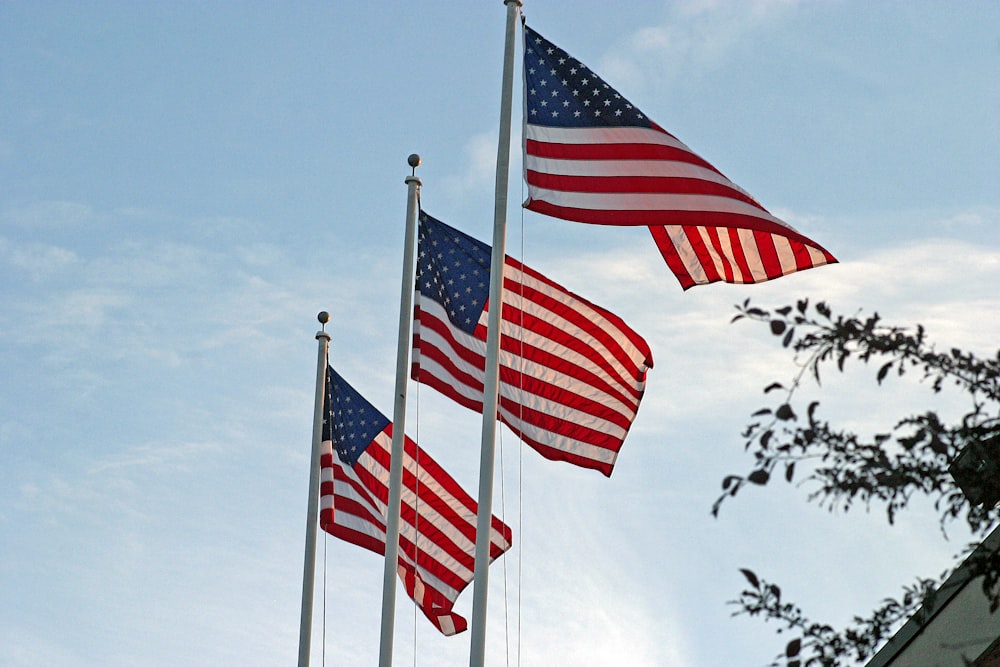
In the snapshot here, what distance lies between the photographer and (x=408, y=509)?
703 inches

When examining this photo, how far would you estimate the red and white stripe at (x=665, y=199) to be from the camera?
1376cm

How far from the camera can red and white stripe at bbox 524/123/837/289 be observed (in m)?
13.8

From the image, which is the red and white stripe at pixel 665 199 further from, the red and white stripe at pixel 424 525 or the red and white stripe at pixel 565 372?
the red and white stripe at pixel 424 525

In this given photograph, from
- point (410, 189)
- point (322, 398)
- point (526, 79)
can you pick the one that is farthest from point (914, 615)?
point (322, 398)

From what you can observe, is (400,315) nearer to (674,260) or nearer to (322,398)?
(322,398)

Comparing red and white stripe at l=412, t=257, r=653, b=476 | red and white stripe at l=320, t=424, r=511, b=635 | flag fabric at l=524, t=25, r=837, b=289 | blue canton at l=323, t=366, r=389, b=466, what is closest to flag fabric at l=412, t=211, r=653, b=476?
red and white stripe at l=412, t=257, r=653, b=476

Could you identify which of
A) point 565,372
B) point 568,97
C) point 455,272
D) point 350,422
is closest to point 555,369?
point 565,372

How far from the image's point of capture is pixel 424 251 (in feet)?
56.0

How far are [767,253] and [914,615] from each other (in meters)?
9.95

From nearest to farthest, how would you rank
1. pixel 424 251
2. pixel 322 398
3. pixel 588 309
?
pixel 588 309 → pixel 424 251 → pixel 322 398

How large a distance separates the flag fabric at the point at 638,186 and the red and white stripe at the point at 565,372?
3.67ft

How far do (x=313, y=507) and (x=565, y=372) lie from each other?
6.34 metres

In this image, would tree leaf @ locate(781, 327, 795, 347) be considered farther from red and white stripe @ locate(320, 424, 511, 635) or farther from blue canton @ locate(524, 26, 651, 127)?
red and white stripe @ locate(320, 424, 511, 635)

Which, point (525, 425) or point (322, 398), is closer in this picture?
point (525, 425)
